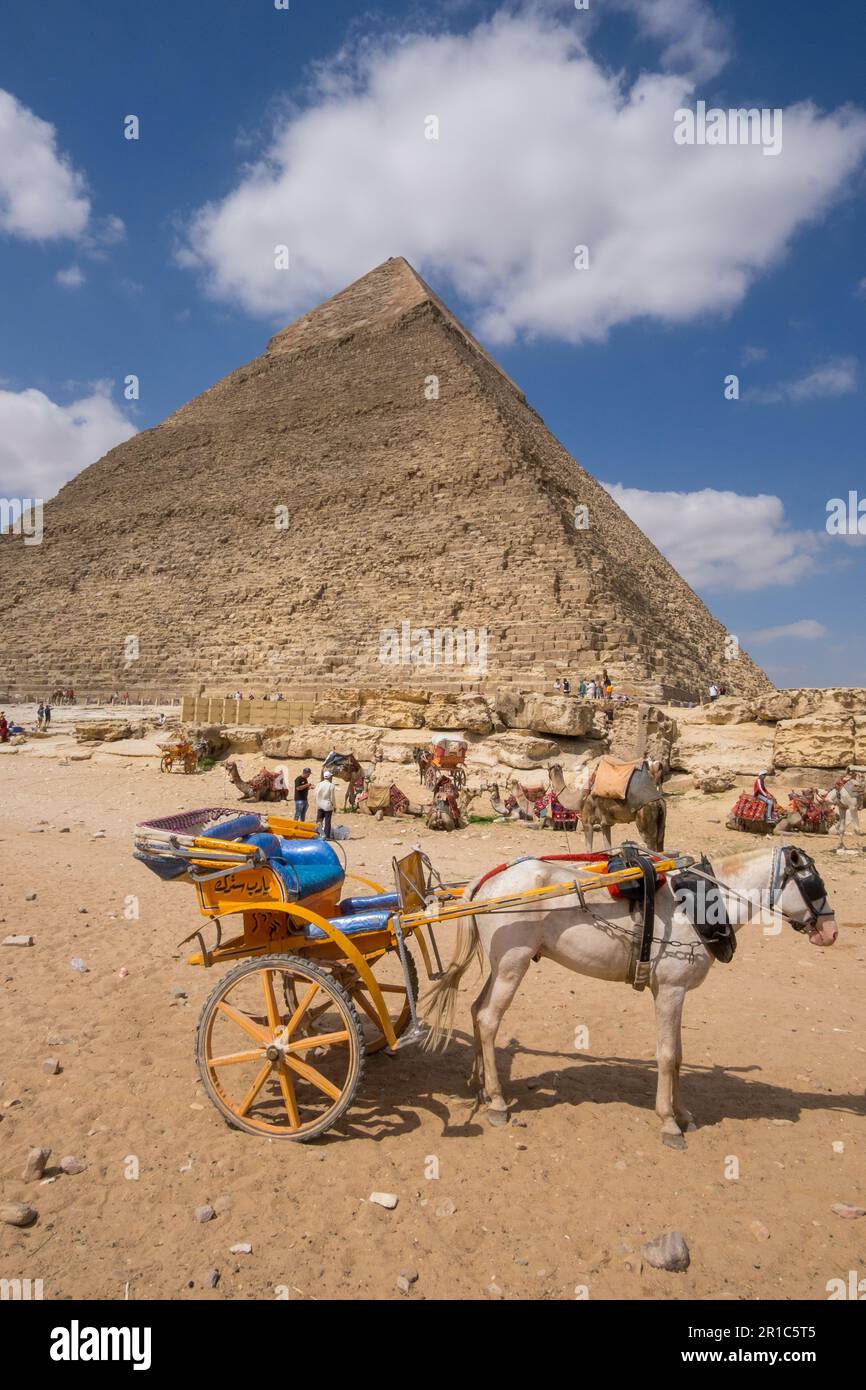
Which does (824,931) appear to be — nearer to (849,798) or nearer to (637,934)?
(637,934)

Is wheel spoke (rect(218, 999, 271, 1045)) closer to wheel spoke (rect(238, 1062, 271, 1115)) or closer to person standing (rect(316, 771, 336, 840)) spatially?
wheel spoke (rect(238, 1062, 271, 1115))

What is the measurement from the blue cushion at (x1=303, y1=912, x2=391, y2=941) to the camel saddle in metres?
3.79

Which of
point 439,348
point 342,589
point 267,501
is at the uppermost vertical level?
point 439,348

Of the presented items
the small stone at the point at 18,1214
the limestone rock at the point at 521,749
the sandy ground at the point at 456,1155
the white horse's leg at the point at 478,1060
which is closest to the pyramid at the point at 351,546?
the limestone rock at the point at 521,749

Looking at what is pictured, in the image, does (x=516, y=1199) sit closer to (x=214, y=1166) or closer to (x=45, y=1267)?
(x=214, y=1166)

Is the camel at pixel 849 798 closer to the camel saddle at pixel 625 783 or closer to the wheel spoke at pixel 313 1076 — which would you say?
the camel saddle at pixel 625 783

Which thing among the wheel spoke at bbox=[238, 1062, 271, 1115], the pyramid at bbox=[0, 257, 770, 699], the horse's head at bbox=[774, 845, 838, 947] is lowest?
the wheel spoke at bbox=[238, 1062, 271, 1115]

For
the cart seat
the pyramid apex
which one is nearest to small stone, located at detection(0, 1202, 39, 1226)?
the cart seat

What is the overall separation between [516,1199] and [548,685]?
2754cm

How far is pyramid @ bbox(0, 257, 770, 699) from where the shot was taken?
3819cm

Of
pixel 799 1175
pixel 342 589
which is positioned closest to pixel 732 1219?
pixel 799 1175

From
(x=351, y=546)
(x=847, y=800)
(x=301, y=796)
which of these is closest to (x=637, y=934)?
(x=301, y=796)

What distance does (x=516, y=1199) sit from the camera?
2.39 metres

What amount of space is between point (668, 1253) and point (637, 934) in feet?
3.21
